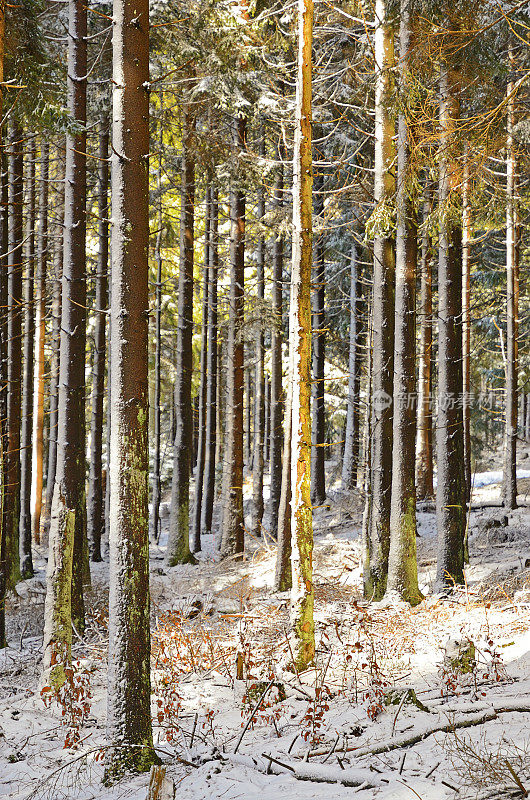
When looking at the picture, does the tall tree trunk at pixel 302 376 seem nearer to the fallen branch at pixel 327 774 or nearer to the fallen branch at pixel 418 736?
the fallen branch at pixel 418 736

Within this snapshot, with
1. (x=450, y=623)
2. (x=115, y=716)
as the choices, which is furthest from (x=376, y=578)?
(x=115, y=716)

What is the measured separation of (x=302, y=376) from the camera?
315 inches

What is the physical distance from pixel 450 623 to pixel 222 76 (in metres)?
10.8

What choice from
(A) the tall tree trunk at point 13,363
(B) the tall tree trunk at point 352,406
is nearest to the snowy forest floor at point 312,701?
(A) the tall tree trunk at point 13,363

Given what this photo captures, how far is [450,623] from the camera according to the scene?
9.06m

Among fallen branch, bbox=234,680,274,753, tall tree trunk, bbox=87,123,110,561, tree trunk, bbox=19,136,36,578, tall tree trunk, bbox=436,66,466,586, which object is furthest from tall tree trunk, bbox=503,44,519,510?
tree trunk, bbox=19,136,36,578

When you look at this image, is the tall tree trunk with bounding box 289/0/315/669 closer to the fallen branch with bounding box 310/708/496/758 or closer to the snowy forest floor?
the snowy forest floor

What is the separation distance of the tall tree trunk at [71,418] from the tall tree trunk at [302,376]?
299cm

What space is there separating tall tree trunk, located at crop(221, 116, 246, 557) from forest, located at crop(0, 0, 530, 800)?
7cm

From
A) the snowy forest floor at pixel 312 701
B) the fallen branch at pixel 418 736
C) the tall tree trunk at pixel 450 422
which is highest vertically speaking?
the tall tree trunk at pixel 450 422

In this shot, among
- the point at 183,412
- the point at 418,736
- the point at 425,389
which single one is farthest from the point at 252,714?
the point at 425,389

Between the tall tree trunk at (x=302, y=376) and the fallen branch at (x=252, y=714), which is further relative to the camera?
the tall tree trunk at (x=302, y=376)

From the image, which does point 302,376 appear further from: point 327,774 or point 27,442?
point 27,442

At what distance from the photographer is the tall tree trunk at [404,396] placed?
982 centimetres
